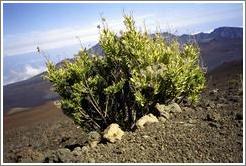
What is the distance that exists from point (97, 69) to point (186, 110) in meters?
3.09

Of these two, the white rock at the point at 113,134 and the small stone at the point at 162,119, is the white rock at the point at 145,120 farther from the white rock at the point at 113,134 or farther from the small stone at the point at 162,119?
the white rock at the point at 113,134

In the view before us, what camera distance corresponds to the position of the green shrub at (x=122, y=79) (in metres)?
10.9

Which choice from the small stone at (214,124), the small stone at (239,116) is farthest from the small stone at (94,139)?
the small stone at (239,116)

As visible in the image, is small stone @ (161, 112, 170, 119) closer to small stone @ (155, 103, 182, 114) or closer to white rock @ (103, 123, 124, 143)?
small stone @ (155, 103, 182, 114)

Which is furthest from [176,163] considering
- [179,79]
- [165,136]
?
[179,79]

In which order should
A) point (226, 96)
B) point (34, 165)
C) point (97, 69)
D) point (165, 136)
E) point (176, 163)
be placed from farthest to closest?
point (226, 96) < point (97, 69) < point (165, 136) < point (34, 165) < point (176, 163)

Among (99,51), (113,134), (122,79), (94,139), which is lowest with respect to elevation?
(99,51)

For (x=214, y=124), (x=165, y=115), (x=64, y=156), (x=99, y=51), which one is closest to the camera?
(x=64, y=156)

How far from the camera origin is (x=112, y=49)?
37.0ft

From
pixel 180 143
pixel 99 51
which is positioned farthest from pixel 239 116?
pixel 99 51

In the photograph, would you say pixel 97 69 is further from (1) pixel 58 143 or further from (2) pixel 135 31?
(1) pixel 58 143

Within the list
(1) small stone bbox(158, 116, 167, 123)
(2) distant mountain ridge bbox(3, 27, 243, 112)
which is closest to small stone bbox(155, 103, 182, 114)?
(1) small stone bbox(158, 116, 167, 123)

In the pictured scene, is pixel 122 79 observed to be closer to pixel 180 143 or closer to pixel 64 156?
pixel 180 143

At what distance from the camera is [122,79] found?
36.7 ft
